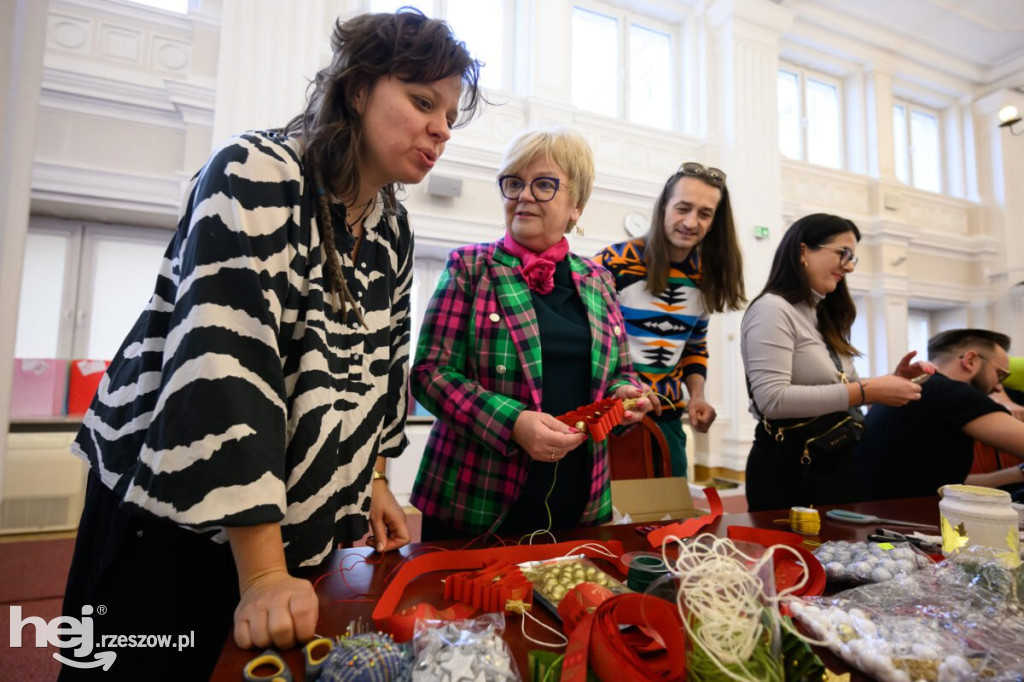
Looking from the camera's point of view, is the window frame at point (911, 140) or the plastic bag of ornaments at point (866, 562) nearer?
the plastic bag of ornaments at point (866, 562)

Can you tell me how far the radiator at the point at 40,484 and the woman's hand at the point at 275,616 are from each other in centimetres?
392

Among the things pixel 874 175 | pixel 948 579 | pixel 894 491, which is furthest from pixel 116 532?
pixel 874 175

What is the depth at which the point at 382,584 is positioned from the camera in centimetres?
75

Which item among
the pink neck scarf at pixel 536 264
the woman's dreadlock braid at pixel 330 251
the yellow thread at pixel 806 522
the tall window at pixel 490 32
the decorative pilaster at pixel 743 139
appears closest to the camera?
the woman's dreadlock braid at pixel 330 251

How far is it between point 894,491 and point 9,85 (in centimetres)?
297

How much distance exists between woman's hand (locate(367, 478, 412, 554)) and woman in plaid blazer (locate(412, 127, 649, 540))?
0.20 metres

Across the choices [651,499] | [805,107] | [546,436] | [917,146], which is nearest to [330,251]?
[546,436]

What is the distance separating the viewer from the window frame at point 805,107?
24.6ft

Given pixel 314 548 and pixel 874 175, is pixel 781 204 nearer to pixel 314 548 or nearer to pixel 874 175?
pixel 874 175

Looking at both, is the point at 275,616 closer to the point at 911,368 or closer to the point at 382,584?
the point at 382,584

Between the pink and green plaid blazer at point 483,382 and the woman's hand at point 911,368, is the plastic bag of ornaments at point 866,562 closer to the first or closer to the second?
the pink and green plaid blazer at point 483,382

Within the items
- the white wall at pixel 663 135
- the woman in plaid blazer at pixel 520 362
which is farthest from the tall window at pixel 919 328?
the woman in plaid blazer at pixel 520 362

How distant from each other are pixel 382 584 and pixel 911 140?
35.3 ft

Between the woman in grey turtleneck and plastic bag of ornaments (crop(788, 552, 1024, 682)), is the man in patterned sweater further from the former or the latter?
plastic bag of ornaments (crop(788, 552, 1024, 682))
